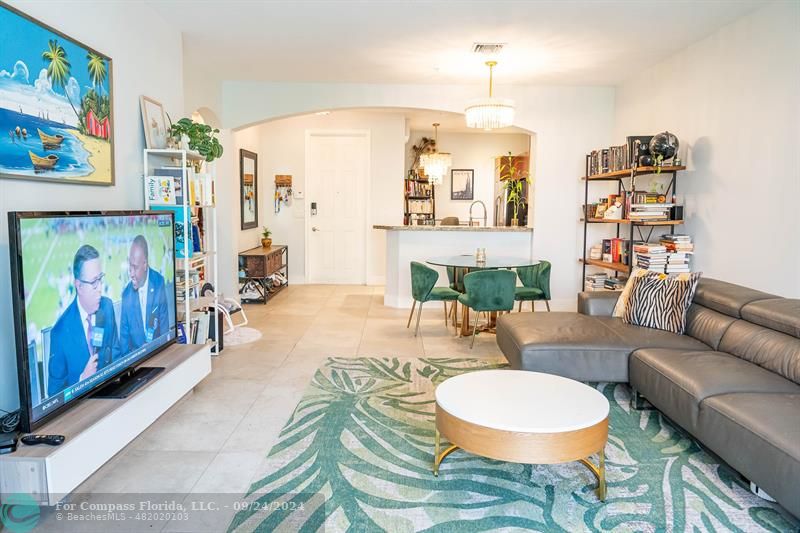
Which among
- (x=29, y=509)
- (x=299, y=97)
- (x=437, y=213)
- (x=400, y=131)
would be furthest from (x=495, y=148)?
(x=29, y=509)

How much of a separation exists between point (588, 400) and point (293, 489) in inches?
54.2

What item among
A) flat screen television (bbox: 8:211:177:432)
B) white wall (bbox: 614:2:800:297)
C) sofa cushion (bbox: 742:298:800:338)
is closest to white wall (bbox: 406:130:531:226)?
white wall (bbox: 614:2:800:297)

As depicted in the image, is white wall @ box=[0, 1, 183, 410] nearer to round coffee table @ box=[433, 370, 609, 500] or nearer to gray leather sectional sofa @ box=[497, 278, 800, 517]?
round coffee table @ box=[433, 370, 609, 500]

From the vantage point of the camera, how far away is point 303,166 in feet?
26.8

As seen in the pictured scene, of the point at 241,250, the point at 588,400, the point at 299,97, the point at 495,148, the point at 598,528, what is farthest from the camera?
the point at 495,148

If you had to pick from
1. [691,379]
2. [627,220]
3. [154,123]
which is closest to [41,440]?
[154,123]

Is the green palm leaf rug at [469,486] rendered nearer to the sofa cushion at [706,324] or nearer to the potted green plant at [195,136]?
the sofa cushion at [706,324]

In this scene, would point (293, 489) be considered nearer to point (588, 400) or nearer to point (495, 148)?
point (588, 400)

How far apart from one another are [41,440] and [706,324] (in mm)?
3536

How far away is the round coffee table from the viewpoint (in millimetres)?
2139

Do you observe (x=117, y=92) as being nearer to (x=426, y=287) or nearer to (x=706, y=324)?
(x=426, y=287)

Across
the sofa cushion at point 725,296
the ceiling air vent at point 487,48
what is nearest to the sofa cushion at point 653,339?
the sofa cushion at point 725,296

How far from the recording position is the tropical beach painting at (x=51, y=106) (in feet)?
7.47

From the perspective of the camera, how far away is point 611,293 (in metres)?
4.18
